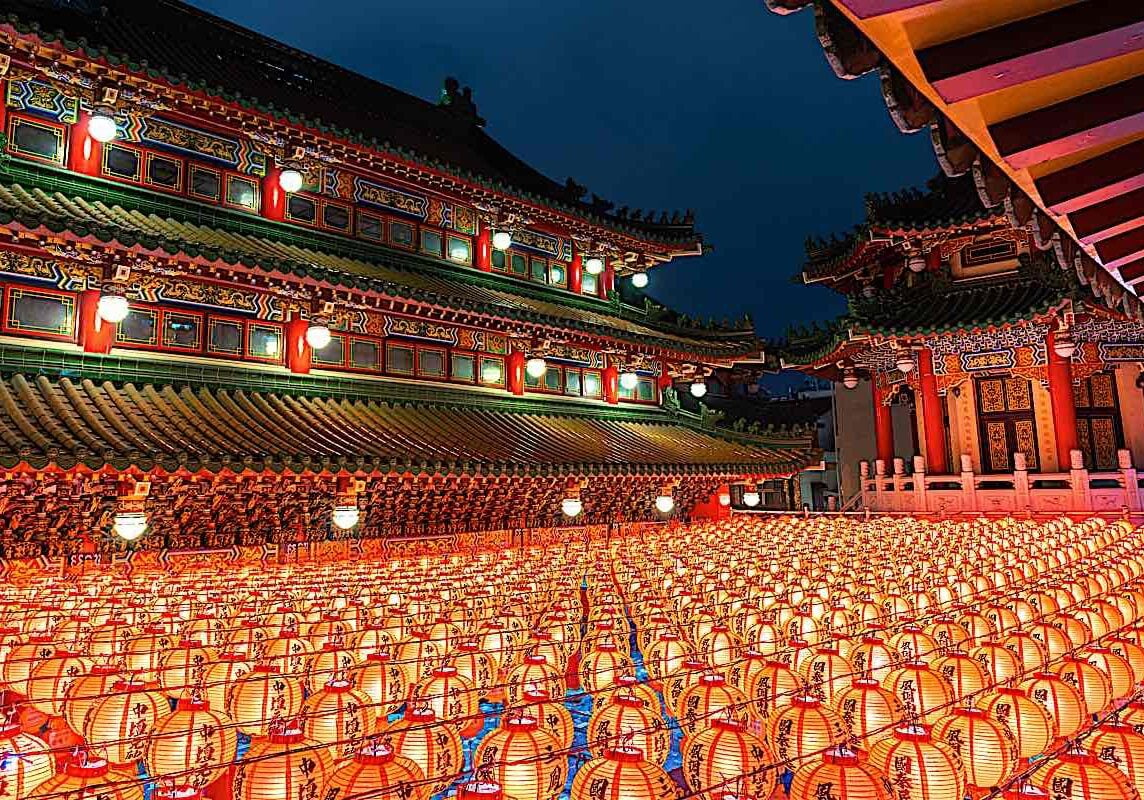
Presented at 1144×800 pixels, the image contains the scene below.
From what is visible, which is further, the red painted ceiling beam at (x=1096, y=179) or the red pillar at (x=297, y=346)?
the red pillar at (x=297, y=346)

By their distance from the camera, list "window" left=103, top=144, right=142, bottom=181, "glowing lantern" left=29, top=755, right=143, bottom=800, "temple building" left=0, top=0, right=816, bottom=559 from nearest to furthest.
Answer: "glowing lantern" left=29, top=755, right=143, bottom=800, "temple building" left=0, top=0, right=816, bottom=559, "window" left=103, top=144, right=142, bottom=181

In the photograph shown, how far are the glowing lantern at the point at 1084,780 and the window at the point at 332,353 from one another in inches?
446

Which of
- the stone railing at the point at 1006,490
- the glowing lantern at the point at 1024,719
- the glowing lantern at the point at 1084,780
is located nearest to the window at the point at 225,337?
the glowing lantern at the point at 1024,719

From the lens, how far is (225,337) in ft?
37.3

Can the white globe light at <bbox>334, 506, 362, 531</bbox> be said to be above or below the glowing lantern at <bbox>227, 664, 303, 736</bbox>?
above

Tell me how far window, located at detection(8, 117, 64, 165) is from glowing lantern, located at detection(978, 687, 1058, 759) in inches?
501

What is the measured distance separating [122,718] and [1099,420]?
23317 mm

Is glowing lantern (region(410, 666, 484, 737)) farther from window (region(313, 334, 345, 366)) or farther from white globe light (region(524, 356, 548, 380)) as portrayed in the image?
white globe light (region(524, 356, 548, 380))

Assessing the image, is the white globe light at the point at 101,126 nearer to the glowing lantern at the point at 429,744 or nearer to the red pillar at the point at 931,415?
the glowing lantern at the point at 429,744

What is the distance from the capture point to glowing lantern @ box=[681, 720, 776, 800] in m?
3.62

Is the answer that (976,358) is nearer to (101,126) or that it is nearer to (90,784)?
(101,126)

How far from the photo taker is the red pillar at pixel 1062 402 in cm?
1719

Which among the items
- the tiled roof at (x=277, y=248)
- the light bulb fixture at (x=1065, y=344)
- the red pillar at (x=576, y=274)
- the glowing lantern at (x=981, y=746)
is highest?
the red pillar at (x=576, y=274)

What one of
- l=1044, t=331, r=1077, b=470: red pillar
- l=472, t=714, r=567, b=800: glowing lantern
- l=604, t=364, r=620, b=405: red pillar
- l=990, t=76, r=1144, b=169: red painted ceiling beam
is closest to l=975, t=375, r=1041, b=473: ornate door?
l=1044, t=331, r=1077, b=470: red pillar
